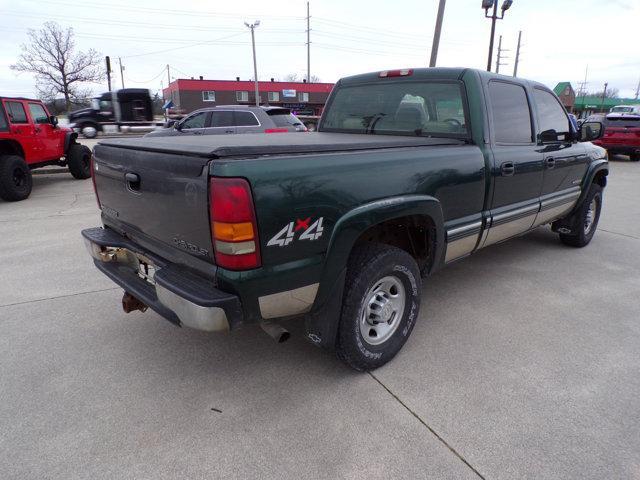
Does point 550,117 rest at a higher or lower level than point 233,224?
higher

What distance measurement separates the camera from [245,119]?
10.2 meters

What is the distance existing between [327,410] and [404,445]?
1.51 ft

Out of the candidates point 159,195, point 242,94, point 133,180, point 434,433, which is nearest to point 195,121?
point 133,180

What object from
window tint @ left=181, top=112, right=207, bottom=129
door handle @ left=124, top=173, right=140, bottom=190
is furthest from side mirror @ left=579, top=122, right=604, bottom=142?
window tint @ left=181, top=112, right=207, bottom=129

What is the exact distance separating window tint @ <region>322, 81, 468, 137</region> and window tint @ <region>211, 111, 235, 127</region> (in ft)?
22.1

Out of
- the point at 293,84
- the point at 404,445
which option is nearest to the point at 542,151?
the point at 404,445

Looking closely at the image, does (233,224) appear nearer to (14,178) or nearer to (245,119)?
(14,178)

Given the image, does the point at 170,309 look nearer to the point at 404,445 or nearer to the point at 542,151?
the point at 404,445

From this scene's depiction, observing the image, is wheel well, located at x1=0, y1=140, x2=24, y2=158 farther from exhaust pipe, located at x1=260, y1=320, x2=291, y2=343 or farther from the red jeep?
exhaust pipe, located at x1=260, y1=320, x2=291, y2=343

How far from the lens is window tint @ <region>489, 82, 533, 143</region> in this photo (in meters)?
3.37

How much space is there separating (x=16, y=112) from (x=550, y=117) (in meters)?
9.13

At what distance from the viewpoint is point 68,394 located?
2465 millimetres

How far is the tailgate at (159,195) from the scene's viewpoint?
1.97 metres

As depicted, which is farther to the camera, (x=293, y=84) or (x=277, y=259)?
(x=293, y=84)
